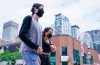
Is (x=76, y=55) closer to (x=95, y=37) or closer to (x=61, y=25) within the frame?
(x=61, y=25)

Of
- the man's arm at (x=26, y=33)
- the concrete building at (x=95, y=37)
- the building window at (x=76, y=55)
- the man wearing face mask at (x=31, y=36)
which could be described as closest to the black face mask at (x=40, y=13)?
the man wearing face mask at (x=31, y=36)

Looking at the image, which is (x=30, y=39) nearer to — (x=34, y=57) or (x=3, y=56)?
(x=34, y=57)

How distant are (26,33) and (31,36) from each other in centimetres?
10

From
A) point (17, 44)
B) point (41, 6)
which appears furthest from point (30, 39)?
point (17, 44)

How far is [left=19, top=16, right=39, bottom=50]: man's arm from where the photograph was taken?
3.56 metres

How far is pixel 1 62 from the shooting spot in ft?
182

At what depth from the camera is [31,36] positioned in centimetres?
373

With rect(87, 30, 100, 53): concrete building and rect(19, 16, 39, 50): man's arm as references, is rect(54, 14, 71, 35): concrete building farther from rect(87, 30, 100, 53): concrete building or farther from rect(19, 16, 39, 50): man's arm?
rect(19, 16, 39, 50): man's arm

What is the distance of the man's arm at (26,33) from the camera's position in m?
3.56

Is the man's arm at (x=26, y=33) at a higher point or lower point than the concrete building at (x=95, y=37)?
lower

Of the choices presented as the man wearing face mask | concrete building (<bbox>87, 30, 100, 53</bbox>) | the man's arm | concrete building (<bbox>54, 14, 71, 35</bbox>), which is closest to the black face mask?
the man wearing face mask

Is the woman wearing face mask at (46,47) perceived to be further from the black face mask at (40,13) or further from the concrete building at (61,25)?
the concrete building at (61,25)

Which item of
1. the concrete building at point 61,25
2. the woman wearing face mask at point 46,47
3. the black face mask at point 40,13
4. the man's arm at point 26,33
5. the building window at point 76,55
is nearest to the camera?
the man's arm at point 26,33

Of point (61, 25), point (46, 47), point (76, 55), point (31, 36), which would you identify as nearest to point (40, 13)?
point (31, 36)
